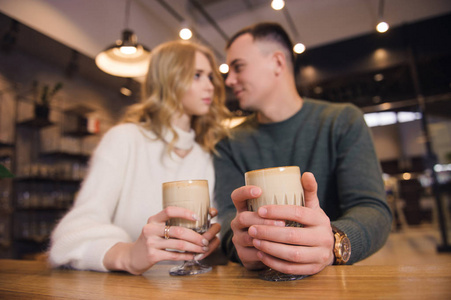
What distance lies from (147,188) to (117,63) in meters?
1.92

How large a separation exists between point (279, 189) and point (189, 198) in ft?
0.83

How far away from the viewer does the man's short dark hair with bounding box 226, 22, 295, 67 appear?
1778 millimetres

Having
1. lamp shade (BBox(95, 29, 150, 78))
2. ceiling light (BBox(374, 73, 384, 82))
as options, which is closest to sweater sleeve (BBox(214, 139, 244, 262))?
lamp shade (BBox(95, 29, 150, 78))

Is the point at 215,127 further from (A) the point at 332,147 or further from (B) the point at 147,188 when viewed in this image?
(A) the point at 332,147

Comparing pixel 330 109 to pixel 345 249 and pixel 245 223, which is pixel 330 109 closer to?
pixel 345 249

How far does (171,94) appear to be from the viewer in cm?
159

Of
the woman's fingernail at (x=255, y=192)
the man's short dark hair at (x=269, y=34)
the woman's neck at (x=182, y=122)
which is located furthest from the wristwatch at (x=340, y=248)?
the man's short dark hair at (x=269, y=34)

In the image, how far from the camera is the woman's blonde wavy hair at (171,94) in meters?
1.57

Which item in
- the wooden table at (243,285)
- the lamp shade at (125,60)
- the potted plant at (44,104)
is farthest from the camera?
the potted plant at (44,104)

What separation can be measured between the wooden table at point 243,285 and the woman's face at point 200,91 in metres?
0.96

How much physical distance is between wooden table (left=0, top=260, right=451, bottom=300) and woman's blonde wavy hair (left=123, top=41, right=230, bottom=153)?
31.9 inches

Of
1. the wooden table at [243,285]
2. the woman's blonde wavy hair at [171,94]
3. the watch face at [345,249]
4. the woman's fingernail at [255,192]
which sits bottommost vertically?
the wooden table at [243,285]

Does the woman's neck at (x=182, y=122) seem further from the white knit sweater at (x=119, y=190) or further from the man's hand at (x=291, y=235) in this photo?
the man's hand at (x=291, y=235)

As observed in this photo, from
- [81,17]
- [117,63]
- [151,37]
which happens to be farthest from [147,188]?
[151,37]
